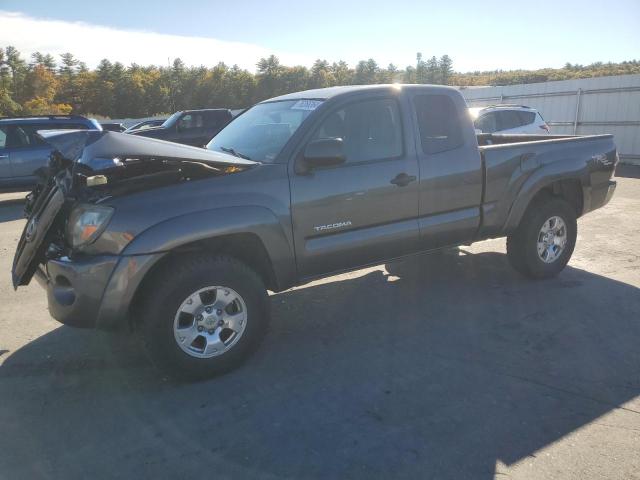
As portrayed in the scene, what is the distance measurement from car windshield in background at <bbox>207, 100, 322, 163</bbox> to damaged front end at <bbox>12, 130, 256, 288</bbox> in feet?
1.22

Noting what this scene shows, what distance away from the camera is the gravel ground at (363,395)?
272cm

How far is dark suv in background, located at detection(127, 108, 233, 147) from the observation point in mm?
14625

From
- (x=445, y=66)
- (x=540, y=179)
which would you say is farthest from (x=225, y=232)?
(x=445, y=66)

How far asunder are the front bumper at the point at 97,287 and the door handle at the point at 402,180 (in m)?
1.97

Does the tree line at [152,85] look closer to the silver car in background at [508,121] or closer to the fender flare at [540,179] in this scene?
the silver car in background at [508,121]

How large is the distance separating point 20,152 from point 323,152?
32.8ft

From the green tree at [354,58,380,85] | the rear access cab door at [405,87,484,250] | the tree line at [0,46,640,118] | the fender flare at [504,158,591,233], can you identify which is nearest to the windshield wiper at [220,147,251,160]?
the rear access cab door at [405,87,484,250]

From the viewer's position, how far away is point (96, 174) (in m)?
3.45

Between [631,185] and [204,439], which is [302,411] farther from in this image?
[631,185]

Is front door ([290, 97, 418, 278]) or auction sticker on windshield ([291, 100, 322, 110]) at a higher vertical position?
auction sticker on windshield ([291, 100, 322, 110])

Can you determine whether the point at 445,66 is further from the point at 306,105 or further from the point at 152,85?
the point at 306,105

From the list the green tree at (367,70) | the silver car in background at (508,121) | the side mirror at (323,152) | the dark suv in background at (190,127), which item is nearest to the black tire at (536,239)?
the side mirror at (323,152)

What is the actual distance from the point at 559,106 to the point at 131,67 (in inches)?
1673

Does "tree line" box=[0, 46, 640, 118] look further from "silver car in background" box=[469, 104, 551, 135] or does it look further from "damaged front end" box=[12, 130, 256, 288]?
"damaged front end" box=[12, 130, 256, 288]
